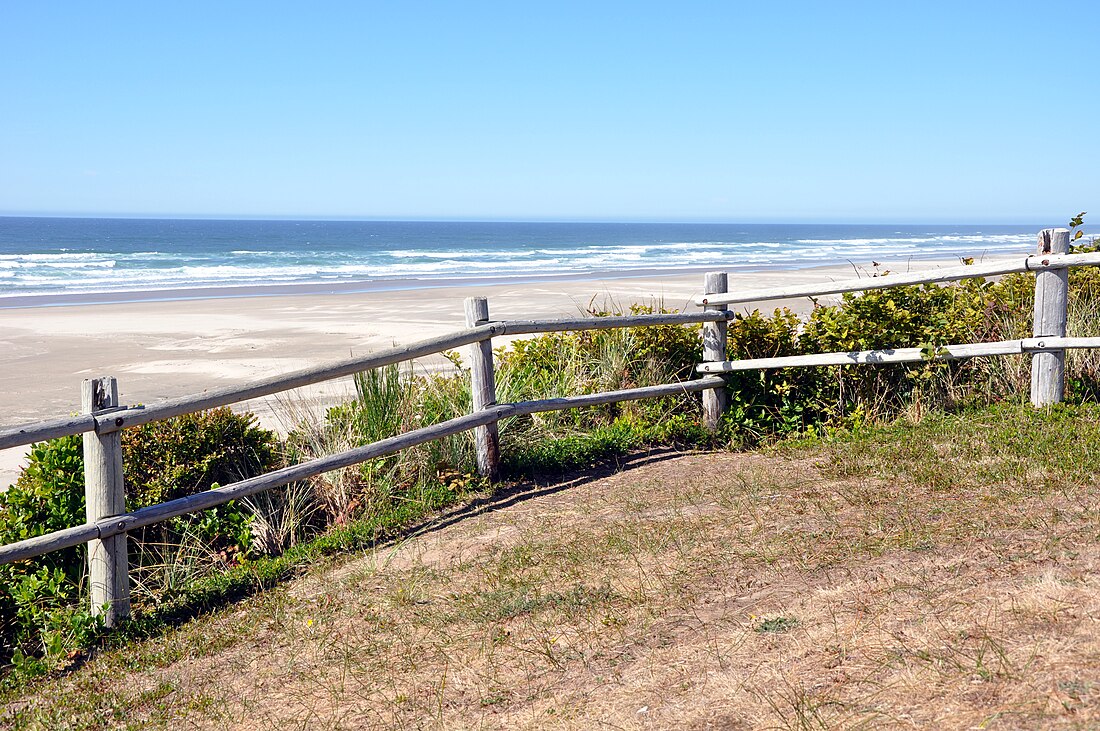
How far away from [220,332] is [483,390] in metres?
13.2

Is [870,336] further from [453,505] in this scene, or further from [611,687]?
[611,687]

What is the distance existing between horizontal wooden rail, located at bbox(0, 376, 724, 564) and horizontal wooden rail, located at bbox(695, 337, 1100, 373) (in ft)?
0.86

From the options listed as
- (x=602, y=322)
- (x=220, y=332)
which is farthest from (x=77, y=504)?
(x=220, y=332)

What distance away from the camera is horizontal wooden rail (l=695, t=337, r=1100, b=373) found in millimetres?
7055

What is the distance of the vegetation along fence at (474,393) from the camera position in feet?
16.8

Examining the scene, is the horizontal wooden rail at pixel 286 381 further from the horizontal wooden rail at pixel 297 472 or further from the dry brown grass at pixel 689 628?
the dry brown grass at pixel 689 628

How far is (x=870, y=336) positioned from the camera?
26.0ft

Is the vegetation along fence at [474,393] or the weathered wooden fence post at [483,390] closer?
the vegetation along fence at [474,393]

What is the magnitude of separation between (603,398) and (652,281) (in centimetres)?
2734

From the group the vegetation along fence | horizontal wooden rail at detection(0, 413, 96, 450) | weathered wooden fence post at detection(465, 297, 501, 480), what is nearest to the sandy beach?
the vegetation along fence

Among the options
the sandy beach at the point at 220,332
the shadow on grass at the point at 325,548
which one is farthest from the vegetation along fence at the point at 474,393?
the sandy beach at the point at 220,332

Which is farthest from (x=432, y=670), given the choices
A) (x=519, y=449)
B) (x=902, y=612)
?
(x=519, y=449)

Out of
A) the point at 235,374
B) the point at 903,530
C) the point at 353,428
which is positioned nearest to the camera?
the point at 903,530

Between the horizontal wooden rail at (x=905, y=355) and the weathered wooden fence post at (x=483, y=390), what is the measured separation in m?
2.02
